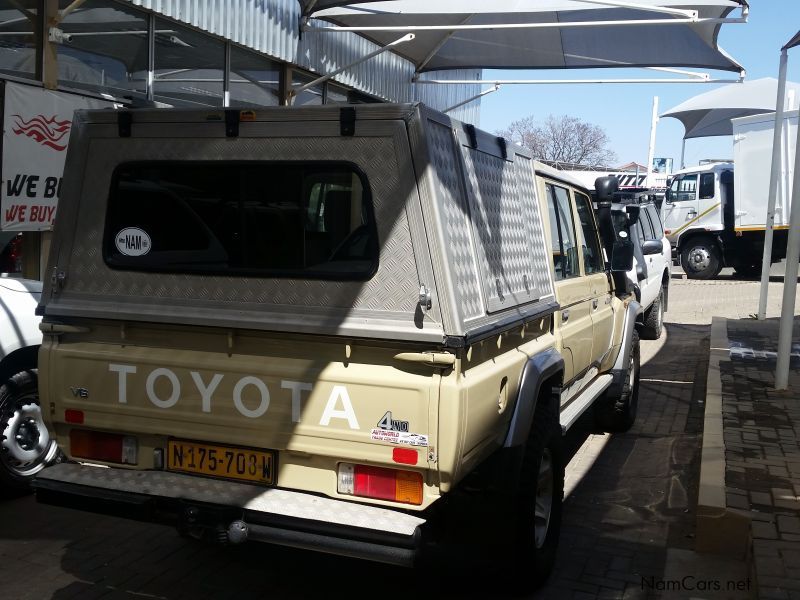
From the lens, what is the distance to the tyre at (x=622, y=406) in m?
7.50

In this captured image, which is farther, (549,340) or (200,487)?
(549,340)

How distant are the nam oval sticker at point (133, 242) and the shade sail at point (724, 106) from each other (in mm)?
24291

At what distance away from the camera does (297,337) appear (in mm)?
3578

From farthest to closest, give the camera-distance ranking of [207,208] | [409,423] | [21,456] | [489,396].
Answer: [21,456]
[207,208]
[489,396]
[409,423]

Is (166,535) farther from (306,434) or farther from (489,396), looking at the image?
(489,396)

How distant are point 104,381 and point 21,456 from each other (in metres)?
1.96

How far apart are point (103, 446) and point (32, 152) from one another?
18.9ft

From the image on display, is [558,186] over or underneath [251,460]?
over

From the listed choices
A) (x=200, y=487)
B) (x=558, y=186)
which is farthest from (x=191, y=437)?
(x=558, y=186)

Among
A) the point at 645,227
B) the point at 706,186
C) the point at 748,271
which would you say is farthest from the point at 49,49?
the point at 748,271

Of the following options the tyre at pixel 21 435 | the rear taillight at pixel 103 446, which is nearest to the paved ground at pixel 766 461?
the rear taillight at pixel 103 446

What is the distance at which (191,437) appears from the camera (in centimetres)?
373

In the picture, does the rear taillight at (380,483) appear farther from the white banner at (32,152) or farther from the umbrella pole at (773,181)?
the umbrella pole at (773,181)

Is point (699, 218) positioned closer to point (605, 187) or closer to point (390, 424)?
point (605, 187)
